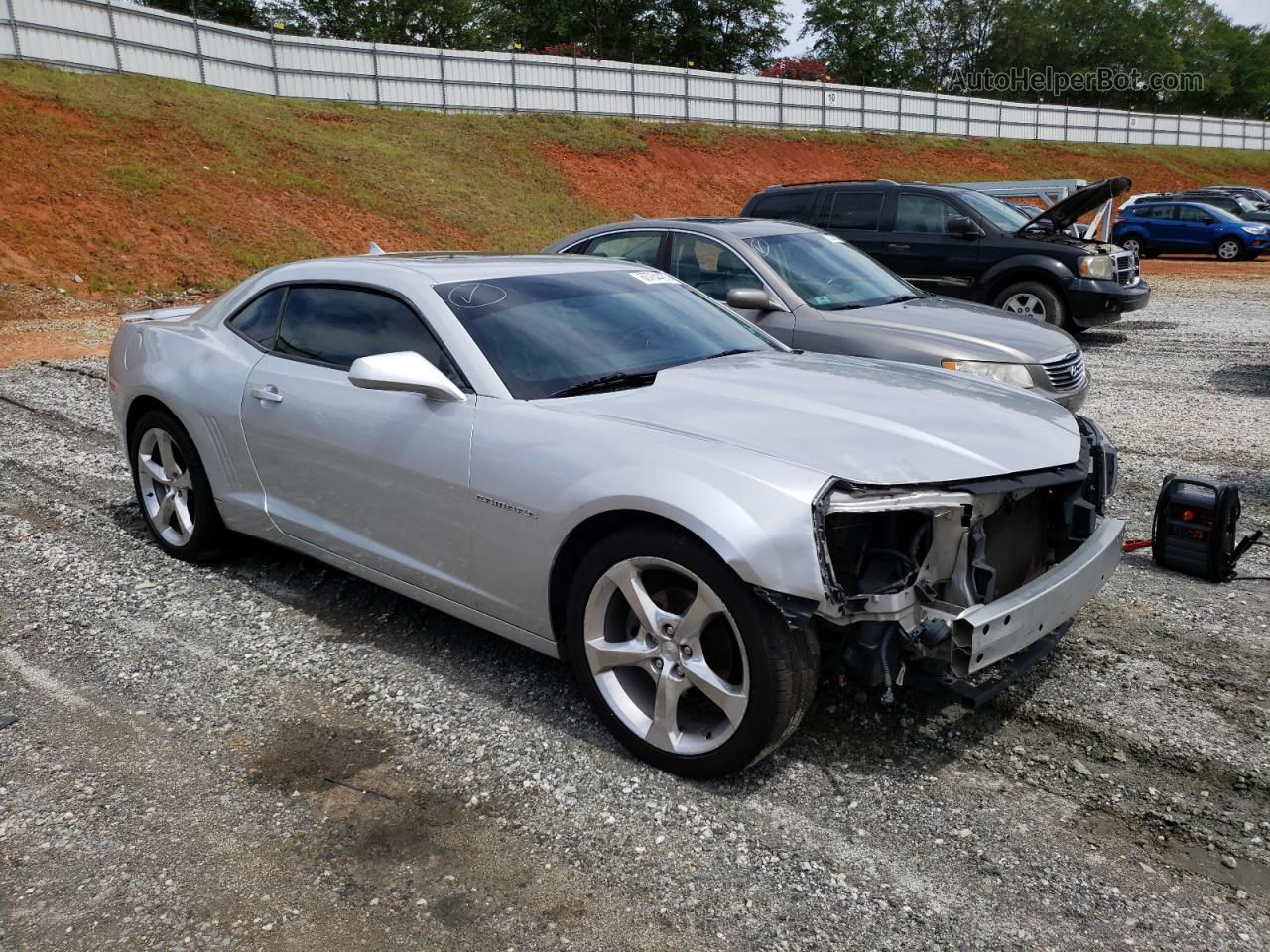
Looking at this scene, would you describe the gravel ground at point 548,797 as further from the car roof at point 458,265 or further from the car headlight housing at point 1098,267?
the car headlight housing at point 1098,267

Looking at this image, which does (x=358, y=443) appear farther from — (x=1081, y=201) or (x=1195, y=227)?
(x=1195, y=227)

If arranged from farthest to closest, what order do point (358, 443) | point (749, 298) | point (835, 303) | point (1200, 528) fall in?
point (835, 303) → point (749, 298) → point (1200, 528) → point (358, 443)

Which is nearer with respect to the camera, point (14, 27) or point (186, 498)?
point (186, 498)

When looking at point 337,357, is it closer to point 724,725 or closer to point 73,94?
point 724,725

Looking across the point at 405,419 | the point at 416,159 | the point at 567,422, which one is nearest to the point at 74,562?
the point at 405,419

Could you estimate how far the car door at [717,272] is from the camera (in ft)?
24.8

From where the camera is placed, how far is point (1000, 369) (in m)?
7.02

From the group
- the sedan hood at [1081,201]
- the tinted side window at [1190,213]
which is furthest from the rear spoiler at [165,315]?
the tinted side window at [1190,213]

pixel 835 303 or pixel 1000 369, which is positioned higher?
pixel 835 303

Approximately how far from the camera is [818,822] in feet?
9.95

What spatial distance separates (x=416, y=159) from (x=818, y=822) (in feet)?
92.0

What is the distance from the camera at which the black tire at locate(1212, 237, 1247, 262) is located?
25.3 metres

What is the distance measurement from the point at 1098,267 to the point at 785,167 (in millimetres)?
28160

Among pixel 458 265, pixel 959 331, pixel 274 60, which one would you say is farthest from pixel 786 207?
pixel 274 60
